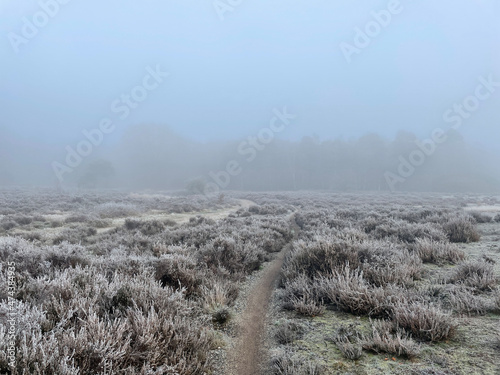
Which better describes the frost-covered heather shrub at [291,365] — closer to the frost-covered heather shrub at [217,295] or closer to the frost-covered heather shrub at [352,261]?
the frost-covered heather shrub at [217,295]

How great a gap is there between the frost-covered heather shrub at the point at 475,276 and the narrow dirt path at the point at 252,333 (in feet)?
13.7

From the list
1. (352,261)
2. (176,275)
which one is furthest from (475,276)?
(176,275)

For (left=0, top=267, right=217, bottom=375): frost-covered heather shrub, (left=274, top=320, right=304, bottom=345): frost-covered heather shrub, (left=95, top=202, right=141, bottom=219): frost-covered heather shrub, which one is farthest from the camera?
(left=95, top=202, right=141, bottom=219): frost-covered heather shrub

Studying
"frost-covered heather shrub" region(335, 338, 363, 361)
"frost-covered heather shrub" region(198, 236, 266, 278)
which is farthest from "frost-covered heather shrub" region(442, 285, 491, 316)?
"frost-covered heather shrub" region(198, 236, 266, 278)

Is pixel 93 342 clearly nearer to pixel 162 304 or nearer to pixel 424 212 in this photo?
pixel 162 304

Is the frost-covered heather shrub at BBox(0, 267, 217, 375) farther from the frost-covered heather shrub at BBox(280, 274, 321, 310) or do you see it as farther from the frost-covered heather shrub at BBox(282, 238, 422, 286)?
the frost-covered heather shrub at BBox(282, 238, 422, 286)

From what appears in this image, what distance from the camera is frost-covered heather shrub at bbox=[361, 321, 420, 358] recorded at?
327 centimetres

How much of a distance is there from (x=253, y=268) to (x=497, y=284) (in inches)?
225

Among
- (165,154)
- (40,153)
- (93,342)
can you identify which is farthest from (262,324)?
(40,153)

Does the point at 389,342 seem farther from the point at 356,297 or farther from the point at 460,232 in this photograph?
the point at 460,232

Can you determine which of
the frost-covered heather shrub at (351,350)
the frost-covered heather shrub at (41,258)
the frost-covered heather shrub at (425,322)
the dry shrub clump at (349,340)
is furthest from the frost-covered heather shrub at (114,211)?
the frost-covered heather shrub at (425,322)

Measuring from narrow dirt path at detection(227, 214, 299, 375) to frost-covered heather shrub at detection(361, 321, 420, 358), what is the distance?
5.12 feet

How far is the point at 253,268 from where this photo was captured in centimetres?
782

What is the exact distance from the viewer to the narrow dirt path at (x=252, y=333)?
11.6 feet
